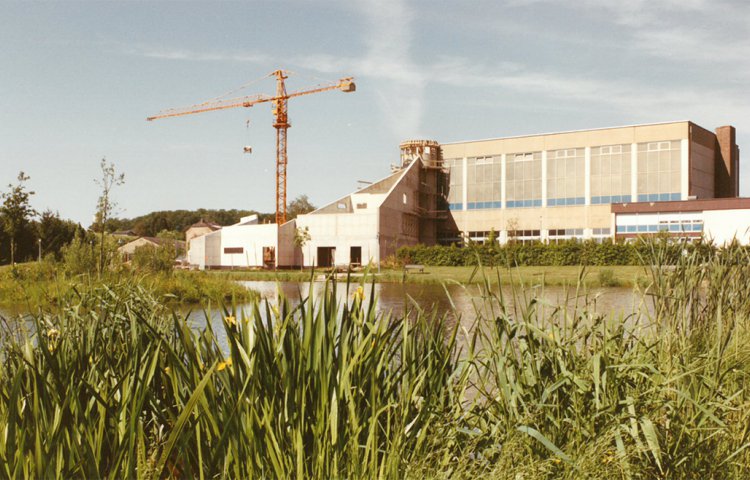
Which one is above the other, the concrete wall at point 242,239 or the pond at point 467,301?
the concrete wall at point 242,239

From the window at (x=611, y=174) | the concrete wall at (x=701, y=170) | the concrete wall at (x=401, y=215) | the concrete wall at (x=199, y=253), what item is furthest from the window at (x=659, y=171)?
the concrete wall at (x=199, y=253)

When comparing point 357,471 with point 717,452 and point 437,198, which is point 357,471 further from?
point 437,198

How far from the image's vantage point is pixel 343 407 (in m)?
2.96

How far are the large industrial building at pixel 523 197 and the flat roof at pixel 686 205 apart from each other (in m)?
0.09

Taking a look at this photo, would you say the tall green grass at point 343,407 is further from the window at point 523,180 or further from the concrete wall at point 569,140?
the window at point 523,180

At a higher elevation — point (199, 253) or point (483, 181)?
point (483, 181)

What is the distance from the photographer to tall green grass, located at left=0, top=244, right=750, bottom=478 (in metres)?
2.74

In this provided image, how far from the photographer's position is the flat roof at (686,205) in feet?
167

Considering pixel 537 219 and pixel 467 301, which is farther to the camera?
pixel 537 219

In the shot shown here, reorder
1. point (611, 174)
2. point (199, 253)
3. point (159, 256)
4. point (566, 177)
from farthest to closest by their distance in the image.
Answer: point (199, 253), point (566, 177), point (611, 174), point (159, 256)

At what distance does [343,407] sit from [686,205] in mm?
57026

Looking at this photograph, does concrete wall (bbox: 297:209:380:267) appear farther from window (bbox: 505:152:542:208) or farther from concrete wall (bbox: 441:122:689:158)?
concrete wall (bbox: 441:122:689:158)

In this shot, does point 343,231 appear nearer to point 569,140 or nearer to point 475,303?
point 569,140

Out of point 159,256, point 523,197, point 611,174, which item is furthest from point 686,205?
point 159,256
